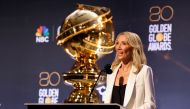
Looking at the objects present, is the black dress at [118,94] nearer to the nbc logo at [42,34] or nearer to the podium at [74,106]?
the podium at [74,106]

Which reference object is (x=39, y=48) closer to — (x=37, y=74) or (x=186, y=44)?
(x=37, y=74)

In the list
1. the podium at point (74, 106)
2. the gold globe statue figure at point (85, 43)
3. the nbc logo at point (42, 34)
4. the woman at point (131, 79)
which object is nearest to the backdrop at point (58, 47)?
the nbc logo at point (42, 34)

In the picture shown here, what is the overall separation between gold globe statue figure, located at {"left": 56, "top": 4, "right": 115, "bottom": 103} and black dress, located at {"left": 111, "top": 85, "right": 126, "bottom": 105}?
0.14 m

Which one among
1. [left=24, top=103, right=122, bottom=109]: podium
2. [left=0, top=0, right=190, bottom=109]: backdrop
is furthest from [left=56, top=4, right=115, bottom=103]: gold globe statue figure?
[left=0, top=0, right=190, bottom=109]: backdrop

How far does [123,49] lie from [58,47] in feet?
7.17

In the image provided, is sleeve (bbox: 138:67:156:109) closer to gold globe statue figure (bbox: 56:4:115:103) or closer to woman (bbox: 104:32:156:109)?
woman (bbox: 104:32:156:109)

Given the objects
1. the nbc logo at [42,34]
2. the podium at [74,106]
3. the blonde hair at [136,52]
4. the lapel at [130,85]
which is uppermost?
the nbc logo at [42,34]

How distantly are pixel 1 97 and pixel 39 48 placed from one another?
62 centimetres

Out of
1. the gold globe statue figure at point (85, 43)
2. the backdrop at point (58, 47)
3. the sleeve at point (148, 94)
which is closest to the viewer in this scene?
the sleeve at point (148, 94)

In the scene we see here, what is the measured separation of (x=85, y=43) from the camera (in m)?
3.05

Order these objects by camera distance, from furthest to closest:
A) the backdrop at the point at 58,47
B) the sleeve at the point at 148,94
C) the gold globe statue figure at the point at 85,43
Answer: the backdrop at the point at 58,47
the gold globe statue figure at the point at 85,43
the sleeve at the point at 148,94

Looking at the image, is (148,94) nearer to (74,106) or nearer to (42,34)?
(74,106)

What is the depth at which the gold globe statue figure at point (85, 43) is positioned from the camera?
3.06m

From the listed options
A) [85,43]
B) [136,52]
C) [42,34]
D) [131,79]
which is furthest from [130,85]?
[42,34]
